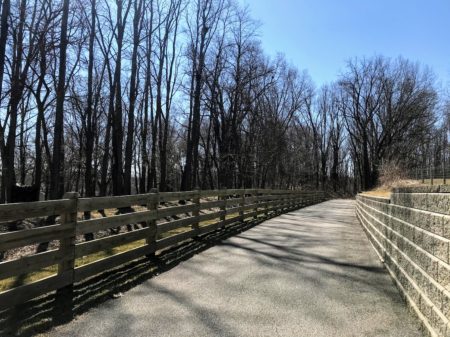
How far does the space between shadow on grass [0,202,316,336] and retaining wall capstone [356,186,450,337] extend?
141 inches

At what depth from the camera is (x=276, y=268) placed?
7527mm

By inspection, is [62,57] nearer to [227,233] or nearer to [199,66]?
[227,233]

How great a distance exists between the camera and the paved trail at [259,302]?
4.48 m

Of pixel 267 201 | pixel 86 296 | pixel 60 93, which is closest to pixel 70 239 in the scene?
pixel 86 296

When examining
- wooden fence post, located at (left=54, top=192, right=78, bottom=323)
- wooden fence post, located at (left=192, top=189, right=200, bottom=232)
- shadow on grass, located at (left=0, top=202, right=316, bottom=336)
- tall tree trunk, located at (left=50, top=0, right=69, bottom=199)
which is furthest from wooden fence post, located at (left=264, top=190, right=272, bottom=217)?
wooden fence post, located at (left=54, top=192, right=78, bottom=323)

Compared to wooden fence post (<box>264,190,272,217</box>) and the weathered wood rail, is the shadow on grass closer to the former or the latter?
the weathered wood rail

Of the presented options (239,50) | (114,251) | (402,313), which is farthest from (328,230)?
(239,50)

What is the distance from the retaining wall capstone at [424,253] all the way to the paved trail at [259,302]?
0.28 metres

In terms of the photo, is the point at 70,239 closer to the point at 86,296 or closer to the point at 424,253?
the point at 86,296

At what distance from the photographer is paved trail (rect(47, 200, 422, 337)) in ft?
Result: 14.7

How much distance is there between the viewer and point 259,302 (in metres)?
5.46

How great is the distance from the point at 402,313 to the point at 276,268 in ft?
8.80

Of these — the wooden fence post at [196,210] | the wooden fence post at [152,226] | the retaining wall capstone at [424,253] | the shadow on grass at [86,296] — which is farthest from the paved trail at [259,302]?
the wooden fence post at [196,210]

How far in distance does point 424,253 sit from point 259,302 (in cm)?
203
